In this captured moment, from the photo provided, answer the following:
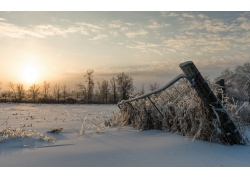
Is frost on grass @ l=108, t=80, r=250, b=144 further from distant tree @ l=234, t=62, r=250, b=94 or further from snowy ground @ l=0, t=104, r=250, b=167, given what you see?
distant tree @ l=234, t=62, r=250, b=94

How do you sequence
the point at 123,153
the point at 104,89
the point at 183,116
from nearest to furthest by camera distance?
the point at 123,153
the point at 183,116
the point at 104,89

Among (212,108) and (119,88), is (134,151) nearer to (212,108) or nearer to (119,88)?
(212,108)

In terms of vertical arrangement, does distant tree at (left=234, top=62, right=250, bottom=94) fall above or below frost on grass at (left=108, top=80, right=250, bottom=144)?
above

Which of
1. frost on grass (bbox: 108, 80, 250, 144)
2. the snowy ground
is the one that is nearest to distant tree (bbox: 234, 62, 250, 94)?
frost on grass (bbox: 108, 80, 250, 144)

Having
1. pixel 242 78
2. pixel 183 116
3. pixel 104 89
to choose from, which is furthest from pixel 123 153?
pixel 104 89

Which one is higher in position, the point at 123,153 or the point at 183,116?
the point at 183,116

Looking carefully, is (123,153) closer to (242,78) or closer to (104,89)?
(242,78)

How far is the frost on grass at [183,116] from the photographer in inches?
156

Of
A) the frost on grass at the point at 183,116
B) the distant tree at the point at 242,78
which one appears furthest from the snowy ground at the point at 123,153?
the distant tree at the point at 242,78

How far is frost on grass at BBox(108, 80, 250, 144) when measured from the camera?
3.97 meters

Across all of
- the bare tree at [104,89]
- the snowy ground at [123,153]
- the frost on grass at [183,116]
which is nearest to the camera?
the snowy ground at [123,153]

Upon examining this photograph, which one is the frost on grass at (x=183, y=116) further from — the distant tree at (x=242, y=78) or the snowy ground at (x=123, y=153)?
the distant tree at (x=242, y=78)

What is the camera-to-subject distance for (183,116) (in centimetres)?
459

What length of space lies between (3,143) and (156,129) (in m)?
3.49
